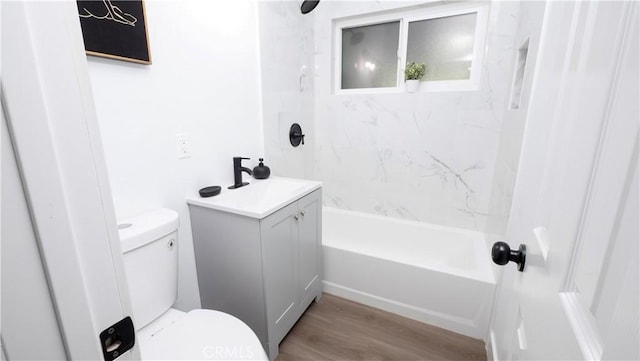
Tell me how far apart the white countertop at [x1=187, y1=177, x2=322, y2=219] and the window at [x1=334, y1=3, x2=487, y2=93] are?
1.26m

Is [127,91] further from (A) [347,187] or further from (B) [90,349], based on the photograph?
(A) [347,187]

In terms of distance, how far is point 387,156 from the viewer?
95.9 inches

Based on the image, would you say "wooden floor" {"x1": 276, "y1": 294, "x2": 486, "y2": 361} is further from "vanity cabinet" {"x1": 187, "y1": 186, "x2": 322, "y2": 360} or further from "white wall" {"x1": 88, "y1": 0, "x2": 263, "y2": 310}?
"white wall" {"x1": 88, "y1": 0, "x2": 263, "y2": 310}

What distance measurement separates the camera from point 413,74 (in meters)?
2.18

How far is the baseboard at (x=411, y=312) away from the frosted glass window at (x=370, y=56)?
5.81 feet

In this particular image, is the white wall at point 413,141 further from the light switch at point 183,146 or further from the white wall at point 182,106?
the light switch at point 183,146

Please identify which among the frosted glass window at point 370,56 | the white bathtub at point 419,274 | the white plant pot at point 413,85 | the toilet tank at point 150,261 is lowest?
the white bathtub at point 419,274

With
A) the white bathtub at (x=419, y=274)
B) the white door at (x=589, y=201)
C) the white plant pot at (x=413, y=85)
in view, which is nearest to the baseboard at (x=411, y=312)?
the white bathtub at (x=419, y=274)

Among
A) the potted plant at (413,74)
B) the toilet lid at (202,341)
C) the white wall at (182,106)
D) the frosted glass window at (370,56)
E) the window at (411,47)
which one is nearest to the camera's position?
the toilet lid at (202,341)

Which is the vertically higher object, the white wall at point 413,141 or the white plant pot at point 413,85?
the white plant pot at point 413,85

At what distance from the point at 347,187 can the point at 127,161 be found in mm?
1895

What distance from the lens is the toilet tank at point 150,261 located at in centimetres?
101

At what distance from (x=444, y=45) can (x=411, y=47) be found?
256 millimetres

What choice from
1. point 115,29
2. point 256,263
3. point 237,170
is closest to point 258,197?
point 237,170
